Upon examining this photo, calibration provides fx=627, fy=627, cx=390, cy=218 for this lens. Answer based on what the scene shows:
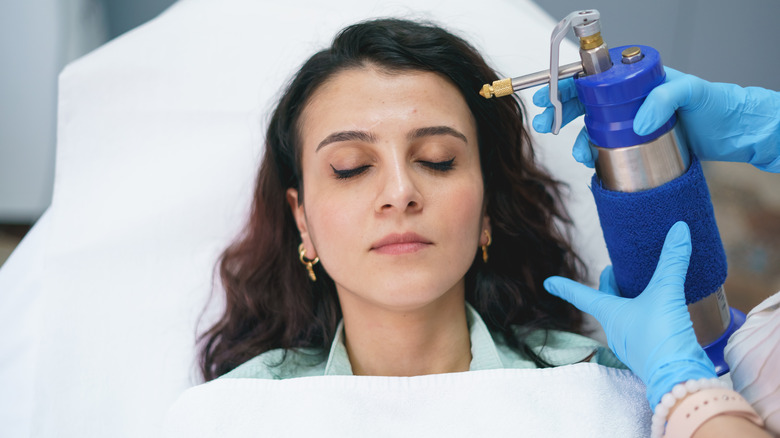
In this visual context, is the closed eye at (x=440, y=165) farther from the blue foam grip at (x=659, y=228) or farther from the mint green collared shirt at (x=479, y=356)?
the mint green collared shirt at (x=479, y=356)

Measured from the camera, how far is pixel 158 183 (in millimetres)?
1621

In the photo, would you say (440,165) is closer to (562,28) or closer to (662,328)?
(562,28)

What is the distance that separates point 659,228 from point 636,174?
0.34ft

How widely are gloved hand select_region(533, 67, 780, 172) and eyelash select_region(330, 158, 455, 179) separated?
0.17m

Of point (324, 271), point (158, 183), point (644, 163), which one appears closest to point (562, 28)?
point (644, 163)

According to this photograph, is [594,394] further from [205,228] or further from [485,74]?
[205,228]

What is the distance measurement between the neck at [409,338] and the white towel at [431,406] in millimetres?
150

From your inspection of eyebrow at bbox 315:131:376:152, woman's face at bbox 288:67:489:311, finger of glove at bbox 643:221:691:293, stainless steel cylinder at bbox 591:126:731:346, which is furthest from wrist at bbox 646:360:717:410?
eyebrow at bbox 315:131:376:152

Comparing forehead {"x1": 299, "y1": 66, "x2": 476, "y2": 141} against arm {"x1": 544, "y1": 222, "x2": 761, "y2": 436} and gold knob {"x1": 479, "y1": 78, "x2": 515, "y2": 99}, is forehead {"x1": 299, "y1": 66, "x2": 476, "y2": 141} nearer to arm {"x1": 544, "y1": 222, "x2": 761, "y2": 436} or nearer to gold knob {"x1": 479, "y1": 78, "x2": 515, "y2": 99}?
gold knob {"x1": 479, "y1": 78, "x2": 515, "y2": 99}

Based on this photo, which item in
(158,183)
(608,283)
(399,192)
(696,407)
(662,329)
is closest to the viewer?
(696,407)

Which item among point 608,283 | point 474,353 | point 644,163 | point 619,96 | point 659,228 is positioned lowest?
point 474,353

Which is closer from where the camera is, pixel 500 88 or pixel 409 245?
pixel 500 88

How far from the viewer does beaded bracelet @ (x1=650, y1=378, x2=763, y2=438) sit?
2.71 feet

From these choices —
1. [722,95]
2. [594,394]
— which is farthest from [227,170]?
[722,95]
